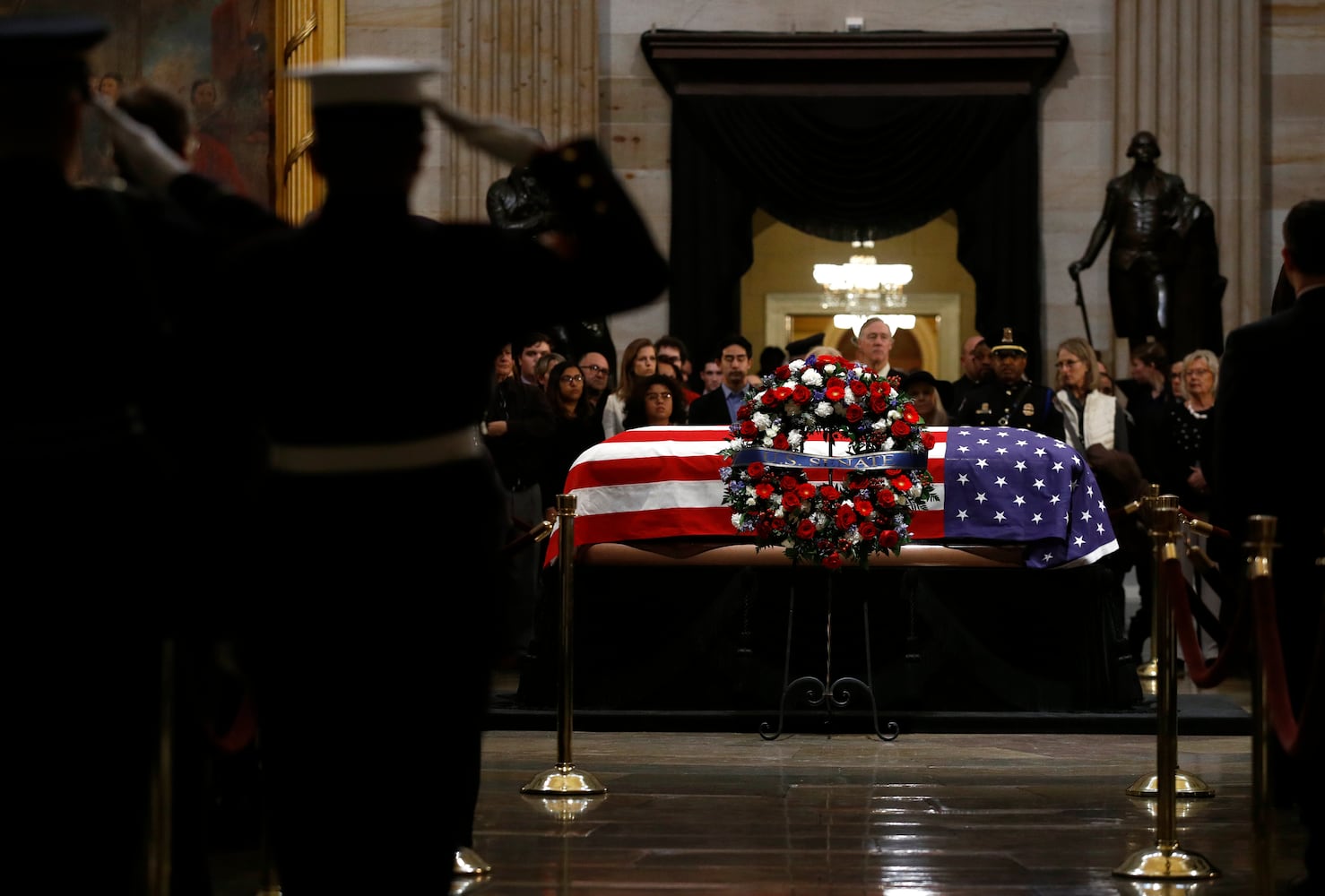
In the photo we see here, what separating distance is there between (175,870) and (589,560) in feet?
16.3

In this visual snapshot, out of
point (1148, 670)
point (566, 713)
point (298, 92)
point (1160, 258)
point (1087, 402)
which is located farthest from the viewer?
point (298, 92)

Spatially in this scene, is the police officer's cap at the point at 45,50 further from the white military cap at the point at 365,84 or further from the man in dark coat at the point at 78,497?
the white military cap at the point at 365,84

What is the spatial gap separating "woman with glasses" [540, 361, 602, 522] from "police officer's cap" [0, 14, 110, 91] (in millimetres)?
6812

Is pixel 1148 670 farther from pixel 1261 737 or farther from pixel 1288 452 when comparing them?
pixel 1288 452

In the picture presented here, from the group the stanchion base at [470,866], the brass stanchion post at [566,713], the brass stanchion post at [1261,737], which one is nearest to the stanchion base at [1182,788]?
the brass stanchion post at [1261,737]

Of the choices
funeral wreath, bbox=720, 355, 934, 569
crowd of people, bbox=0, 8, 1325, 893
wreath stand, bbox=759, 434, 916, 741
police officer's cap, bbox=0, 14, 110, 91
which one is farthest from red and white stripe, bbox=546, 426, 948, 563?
police officer's cap, bbox=0, 14, 110, 91

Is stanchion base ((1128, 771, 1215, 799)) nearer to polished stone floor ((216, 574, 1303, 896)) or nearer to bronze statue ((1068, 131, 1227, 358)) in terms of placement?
polished stone floor ((216, 574, 1303, 896))

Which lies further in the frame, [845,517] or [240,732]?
[845,517]

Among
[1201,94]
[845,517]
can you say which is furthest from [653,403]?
[1201,94]

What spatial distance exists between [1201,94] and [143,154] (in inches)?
504

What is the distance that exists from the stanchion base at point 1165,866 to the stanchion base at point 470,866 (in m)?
1.73

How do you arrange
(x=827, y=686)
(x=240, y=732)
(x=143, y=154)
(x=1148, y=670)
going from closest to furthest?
(x=143, y=154) → (x=240, y=732) → (x=827, y=686) → (x=1148, y=670)

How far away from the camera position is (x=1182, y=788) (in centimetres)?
642

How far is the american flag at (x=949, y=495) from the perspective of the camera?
8.45 metres
